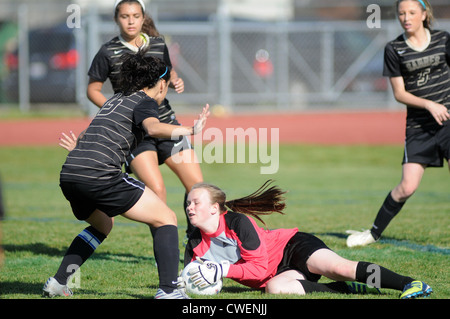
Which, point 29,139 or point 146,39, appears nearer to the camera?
point 146,39

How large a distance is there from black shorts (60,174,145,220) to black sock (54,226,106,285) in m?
0.48

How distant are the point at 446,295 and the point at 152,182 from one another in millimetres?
2411

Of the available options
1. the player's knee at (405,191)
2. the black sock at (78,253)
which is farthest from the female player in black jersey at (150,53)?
the player's knee at (405,191)

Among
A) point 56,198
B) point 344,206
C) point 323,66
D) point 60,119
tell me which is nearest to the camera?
point 344,206

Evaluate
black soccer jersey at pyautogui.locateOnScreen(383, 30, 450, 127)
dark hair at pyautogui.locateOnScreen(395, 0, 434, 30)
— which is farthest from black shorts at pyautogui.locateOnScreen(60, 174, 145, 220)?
dark hair at pyautogui.locateOnScreen(395, 0, 434, 30)

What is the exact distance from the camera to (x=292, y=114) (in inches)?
723

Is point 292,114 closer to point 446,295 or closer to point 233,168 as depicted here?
point 233,168

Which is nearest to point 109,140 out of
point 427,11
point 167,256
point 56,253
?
point 167,256

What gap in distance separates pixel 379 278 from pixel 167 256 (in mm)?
1341

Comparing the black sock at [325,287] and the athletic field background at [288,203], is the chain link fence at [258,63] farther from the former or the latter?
the black sock at [325,287]

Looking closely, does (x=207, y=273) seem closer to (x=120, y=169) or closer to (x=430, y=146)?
(x=120, y=169)
